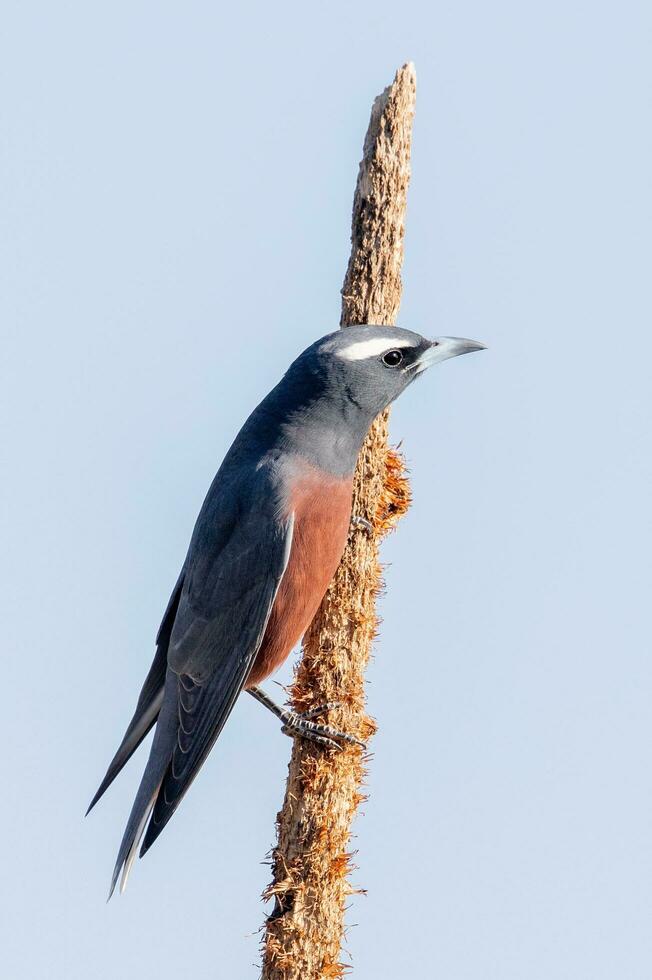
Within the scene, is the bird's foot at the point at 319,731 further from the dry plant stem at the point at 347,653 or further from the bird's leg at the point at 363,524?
the bird's leg at the point at 363,524

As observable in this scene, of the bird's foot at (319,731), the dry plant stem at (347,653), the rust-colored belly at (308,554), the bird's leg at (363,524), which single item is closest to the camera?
the dry plant stem at (347,653)

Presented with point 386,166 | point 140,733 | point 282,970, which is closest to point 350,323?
point 386,166

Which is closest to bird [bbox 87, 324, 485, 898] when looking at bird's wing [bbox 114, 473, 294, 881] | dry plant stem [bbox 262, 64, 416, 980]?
bird's wing [bbox 114, 473, 294, 881]

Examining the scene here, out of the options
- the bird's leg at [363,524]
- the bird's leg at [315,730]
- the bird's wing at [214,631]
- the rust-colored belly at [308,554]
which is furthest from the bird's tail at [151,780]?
the bird's leg at [363,524]

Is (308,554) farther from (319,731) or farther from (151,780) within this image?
(151,780)

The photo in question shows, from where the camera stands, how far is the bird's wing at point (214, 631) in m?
7.61

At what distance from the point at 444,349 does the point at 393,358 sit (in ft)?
1.50

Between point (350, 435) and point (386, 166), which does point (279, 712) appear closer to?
point (350, 435)

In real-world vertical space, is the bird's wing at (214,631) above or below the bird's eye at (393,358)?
below

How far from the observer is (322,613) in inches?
289

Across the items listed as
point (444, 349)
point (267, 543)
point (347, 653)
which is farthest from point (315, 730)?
point (444, 349)

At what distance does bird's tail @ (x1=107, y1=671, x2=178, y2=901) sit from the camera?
7484 mm

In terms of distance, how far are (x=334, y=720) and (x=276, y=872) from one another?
910 mm

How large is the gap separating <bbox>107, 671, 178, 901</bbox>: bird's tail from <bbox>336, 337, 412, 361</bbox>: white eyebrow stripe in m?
2.56
